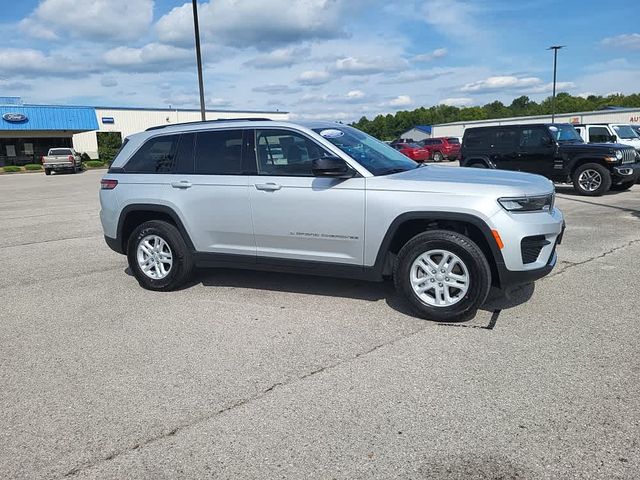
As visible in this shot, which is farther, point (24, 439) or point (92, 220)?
point (92, 220)

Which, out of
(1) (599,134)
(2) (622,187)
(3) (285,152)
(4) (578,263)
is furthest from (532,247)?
(1) (599,134)

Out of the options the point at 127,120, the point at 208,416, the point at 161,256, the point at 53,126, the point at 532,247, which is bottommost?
the point at 208,416

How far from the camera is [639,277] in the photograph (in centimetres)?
602

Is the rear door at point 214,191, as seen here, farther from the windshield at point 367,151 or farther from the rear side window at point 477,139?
the rear side window at point 477,139

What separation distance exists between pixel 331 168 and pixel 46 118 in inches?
1911

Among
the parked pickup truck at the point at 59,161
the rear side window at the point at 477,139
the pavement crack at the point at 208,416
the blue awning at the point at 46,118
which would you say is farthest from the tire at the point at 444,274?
the blue awning at the point at 46,118

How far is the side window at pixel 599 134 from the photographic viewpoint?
59.9ft

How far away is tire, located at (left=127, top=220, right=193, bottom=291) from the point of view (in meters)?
5.85

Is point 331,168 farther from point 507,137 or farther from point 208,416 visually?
point 507,137

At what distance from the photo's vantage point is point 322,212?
504 cm

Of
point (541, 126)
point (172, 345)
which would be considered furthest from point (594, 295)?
point (541, 126)

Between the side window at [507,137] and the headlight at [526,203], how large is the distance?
10.6m

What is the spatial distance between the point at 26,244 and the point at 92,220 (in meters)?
2.80

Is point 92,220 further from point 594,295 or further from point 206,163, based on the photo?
point 594,295
